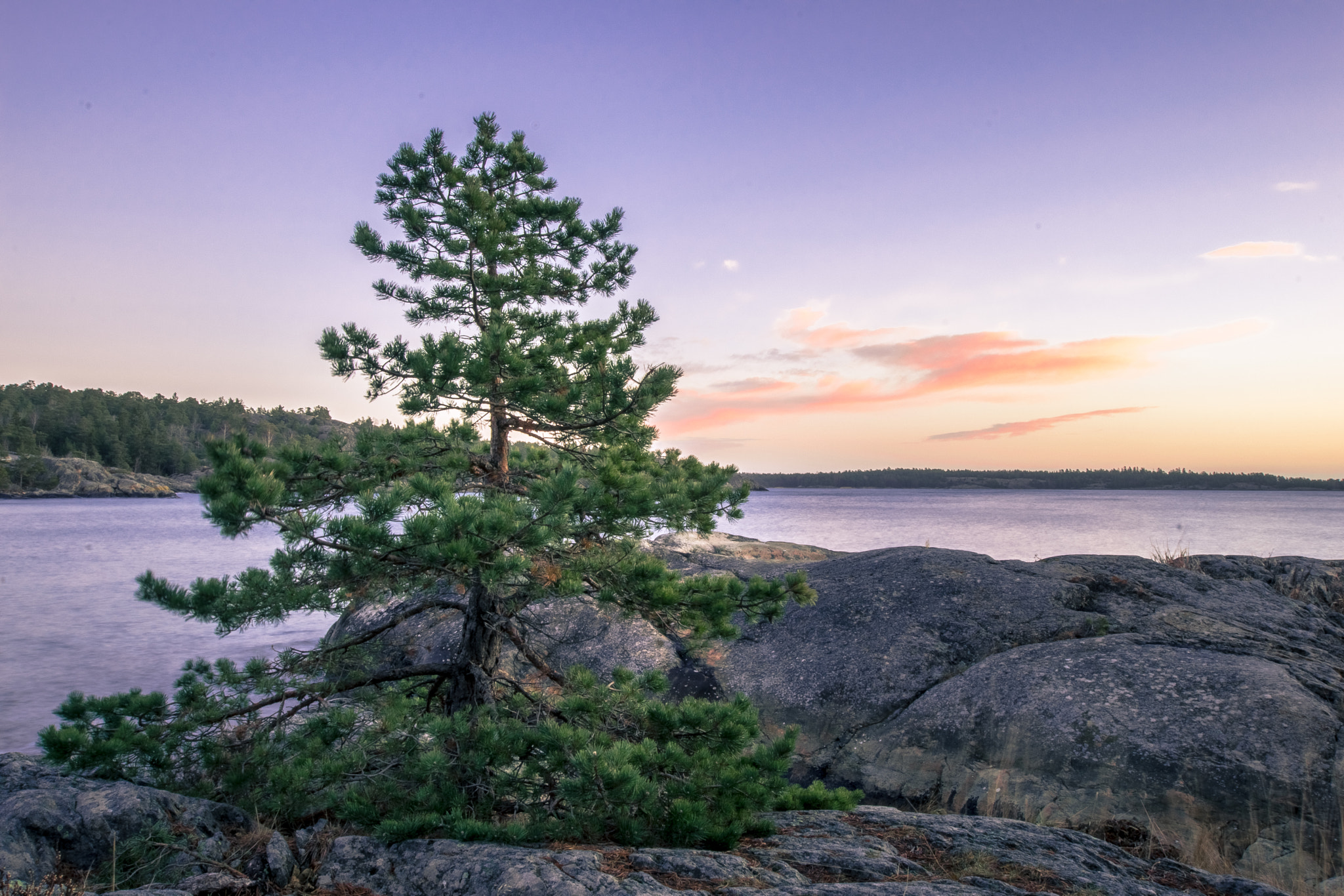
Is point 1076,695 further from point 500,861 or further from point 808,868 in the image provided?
point 500,861

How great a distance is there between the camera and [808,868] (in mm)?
3818

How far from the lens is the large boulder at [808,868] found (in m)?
3.36

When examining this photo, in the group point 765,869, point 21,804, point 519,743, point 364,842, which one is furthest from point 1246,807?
point 21,804

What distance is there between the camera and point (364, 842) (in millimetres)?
3891

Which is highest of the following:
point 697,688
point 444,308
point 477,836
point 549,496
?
point 444,308

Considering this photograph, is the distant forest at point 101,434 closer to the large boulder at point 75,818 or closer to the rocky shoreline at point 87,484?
the rocky shoreline at point 87,484

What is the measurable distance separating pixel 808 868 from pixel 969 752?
2.86 metres

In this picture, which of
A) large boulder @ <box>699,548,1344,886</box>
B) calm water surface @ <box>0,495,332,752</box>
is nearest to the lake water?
calm water surface @ <box>0,495,332,752</box>

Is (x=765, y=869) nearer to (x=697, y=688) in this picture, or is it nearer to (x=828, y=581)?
(x=697, y=688)

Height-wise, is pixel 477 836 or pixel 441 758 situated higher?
pixel 441 758

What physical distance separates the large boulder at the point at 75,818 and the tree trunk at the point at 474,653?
153 centimetres

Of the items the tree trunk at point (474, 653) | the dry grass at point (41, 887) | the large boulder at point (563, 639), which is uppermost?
the tree trunk at point (474, 653)

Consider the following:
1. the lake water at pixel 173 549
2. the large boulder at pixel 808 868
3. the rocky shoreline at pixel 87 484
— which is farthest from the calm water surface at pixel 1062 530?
the rocky shoreline at pixel 87 484

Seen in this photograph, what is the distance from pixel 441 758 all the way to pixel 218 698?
2.12 meters
